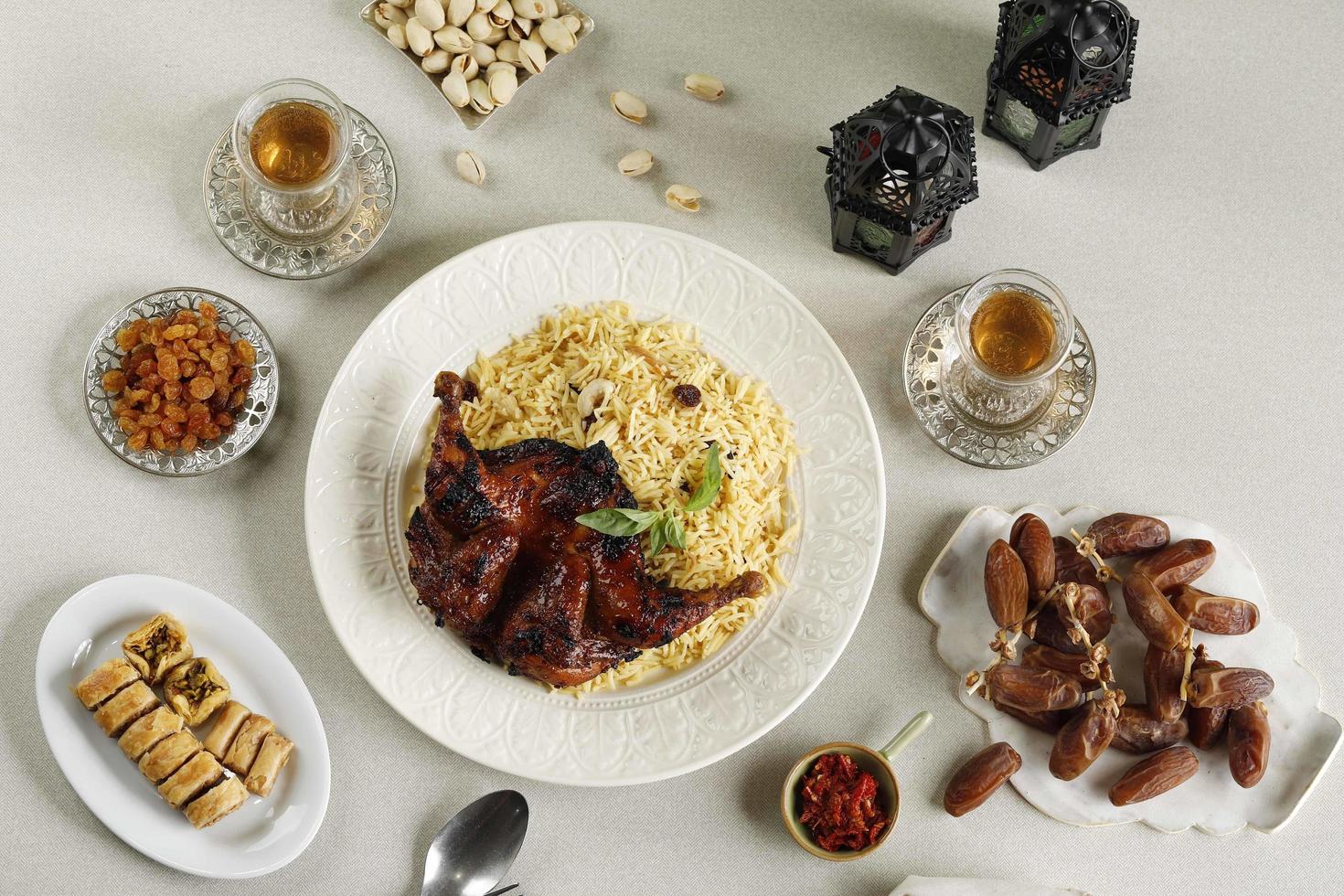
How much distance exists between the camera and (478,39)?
342cm

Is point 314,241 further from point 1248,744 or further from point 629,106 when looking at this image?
point 1248,744

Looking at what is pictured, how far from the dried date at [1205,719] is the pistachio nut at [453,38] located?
3.04 meters

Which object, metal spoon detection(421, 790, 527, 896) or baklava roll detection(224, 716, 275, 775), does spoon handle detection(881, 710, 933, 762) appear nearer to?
metal spoon detection(421, 790, 527, 896)

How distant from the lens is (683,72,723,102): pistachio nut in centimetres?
347

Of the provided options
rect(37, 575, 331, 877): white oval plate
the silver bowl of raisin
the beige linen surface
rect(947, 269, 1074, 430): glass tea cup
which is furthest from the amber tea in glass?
rect(37, 575, 331, 877): white oval plate

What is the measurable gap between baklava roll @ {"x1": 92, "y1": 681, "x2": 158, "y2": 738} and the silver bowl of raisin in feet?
2.20

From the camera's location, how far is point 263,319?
342 cm

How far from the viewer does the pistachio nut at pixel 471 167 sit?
3.39m

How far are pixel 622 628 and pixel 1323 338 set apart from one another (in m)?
2.62

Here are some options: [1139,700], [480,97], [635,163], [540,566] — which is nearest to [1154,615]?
[1139,700]

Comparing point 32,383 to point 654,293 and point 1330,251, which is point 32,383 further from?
point 1330,251

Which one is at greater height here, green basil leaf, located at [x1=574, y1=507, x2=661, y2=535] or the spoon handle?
green basil leaf, located at [x1=574, y1=507, x2=661, y2=535]

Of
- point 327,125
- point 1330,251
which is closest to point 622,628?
point 327,125

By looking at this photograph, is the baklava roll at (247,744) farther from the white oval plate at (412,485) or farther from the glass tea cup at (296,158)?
the glass tea cup at (296,158)
